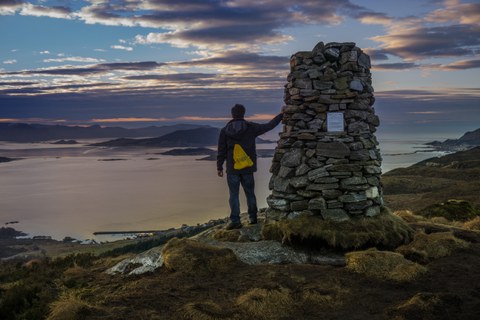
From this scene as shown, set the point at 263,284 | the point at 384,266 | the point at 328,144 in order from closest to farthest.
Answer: the point at 263,284 < the point at 384,266 < the point at 328,144

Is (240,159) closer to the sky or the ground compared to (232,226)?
closer to the sky

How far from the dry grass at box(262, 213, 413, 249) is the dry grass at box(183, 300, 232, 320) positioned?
147 inches

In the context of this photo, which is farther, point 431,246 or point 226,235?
point 226,235

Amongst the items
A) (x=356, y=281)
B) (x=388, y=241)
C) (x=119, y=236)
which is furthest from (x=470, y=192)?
(x=119, y=236)

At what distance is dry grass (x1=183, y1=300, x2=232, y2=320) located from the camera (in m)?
6.74

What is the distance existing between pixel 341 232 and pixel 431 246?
2168mm

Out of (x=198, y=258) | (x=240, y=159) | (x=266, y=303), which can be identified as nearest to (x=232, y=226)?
(x=240, y=159)

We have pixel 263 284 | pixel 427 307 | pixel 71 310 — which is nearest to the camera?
pixel 427 307

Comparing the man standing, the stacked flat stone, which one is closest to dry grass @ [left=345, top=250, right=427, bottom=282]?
the stacked flat stone

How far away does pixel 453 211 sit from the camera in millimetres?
19422

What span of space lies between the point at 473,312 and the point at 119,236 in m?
84.8

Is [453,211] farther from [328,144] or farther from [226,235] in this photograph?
[226,235]

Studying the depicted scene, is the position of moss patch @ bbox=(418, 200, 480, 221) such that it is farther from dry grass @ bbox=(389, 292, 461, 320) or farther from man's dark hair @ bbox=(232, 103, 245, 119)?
dry grass @ bbox=(389, 292, 461, 320)

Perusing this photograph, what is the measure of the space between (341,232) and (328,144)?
2.28m
